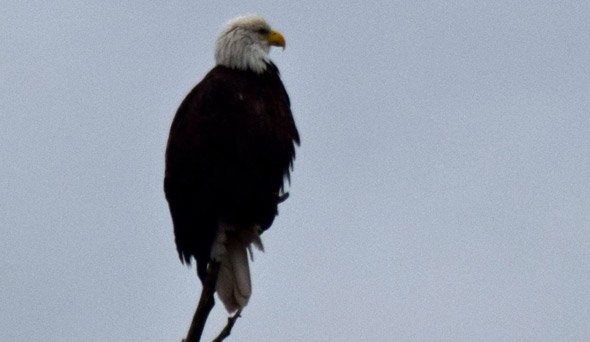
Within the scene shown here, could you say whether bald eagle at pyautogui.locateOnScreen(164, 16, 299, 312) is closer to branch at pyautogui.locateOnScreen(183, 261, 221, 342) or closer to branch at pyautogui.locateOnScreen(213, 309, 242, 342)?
branch at pyautogui.locateOnScreen(183, 261, 221, 342)

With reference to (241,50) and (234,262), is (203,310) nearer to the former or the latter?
(234,262)

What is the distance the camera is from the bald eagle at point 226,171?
23.1 ft

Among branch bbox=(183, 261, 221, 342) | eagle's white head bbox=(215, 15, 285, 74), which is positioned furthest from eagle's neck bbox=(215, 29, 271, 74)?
branch bbox=(183, 261, 221, 342)

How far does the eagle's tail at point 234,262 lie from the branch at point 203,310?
1.31 feet

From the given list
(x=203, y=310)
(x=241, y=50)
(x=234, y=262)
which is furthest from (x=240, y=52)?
(x=203, y=310)

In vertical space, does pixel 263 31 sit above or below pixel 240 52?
above

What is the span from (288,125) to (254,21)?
39.5 inches

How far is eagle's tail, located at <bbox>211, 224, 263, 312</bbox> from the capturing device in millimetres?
6895

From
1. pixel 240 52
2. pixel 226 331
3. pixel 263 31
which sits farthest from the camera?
pixel 263 31

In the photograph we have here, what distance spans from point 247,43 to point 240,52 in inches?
4.3

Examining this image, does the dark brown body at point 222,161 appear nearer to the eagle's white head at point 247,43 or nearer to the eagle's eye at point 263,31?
the eagle's white head at point 247,43

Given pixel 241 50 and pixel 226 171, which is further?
pixel 241 50

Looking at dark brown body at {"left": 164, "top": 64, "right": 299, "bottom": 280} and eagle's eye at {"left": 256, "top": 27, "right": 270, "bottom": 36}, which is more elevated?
eagle's eye at {"left": 256, "top": 27, "right": 270, "bottom": 36}

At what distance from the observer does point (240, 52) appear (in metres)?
7.65
